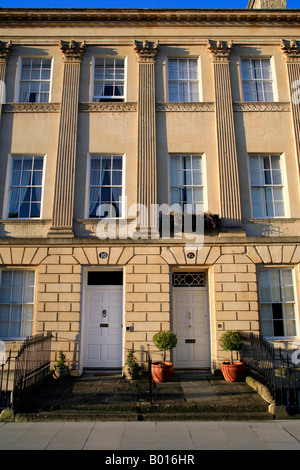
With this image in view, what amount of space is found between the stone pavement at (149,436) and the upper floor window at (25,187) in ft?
22.4

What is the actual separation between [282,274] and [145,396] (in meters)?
6.10

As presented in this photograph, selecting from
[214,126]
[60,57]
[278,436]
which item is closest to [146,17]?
[60,57]

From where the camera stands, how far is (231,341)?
32.4 feet

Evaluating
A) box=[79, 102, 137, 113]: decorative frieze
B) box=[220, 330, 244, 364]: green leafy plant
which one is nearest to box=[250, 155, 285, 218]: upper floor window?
box=[220, 330, 244, 364]: green leafy plant

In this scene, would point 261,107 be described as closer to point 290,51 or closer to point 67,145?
point 290,51

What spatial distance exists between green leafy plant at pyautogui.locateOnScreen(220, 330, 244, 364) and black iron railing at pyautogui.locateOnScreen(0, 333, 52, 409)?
5211mm

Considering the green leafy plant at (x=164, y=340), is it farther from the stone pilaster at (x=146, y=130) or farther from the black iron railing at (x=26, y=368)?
the stone pilaster at (x=146, y=130)

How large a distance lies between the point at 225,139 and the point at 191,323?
6508mm

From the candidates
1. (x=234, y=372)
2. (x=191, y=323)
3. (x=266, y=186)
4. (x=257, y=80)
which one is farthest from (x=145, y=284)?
(x=257, y=80)

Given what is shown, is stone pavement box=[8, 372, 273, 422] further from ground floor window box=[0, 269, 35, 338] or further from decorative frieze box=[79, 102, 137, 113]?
decorative frieze box=[79, 102, 137, 113]

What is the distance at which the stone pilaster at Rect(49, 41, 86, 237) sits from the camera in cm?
1146

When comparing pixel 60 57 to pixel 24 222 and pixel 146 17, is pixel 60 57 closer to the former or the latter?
pixel 146 17

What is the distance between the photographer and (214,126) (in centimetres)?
1245

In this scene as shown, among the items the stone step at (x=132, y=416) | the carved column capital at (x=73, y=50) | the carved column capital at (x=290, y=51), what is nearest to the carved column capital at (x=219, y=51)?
the carved column capital at (x=290, y=51)
